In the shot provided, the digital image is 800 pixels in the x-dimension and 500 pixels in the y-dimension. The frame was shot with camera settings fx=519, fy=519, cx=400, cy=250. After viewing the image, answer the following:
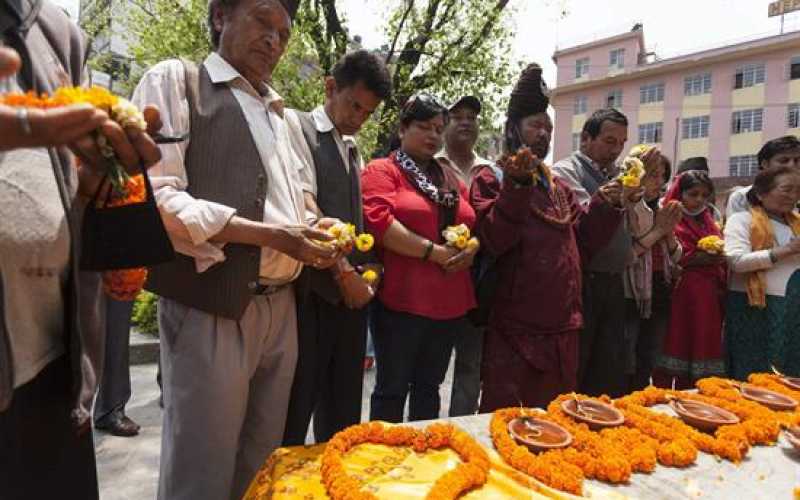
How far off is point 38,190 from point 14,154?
0.08 meters

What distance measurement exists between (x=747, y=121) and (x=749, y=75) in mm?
2605

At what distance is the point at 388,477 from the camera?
145 cm

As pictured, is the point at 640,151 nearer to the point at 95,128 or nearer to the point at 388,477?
the point at 388,477

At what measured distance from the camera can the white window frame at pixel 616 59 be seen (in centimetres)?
3809

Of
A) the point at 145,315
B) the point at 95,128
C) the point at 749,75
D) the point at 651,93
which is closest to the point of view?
the point at 95,128

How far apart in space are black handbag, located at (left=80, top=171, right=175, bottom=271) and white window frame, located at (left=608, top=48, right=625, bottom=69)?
42.4m

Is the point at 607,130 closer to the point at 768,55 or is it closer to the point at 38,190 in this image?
the point at 38,190

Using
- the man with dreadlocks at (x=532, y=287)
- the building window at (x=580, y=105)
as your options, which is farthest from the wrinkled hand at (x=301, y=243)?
the building window at (x=580, y=105)

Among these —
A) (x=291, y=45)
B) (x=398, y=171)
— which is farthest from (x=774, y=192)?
(x=291, y=45)

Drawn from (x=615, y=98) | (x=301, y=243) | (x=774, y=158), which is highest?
(x=615, y=98)

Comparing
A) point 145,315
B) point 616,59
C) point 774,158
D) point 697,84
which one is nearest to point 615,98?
point 616,59

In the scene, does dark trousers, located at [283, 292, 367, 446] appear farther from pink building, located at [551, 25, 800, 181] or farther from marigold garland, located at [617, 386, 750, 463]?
pink building, located at [551, 25, 800, 181]

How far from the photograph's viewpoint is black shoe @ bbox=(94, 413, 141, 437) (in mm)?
3438

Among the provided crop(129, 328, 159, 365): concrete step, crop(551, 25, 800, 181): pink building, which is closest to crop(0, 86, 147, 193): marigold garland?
crop(129, 328, 159, 365): concrete step
